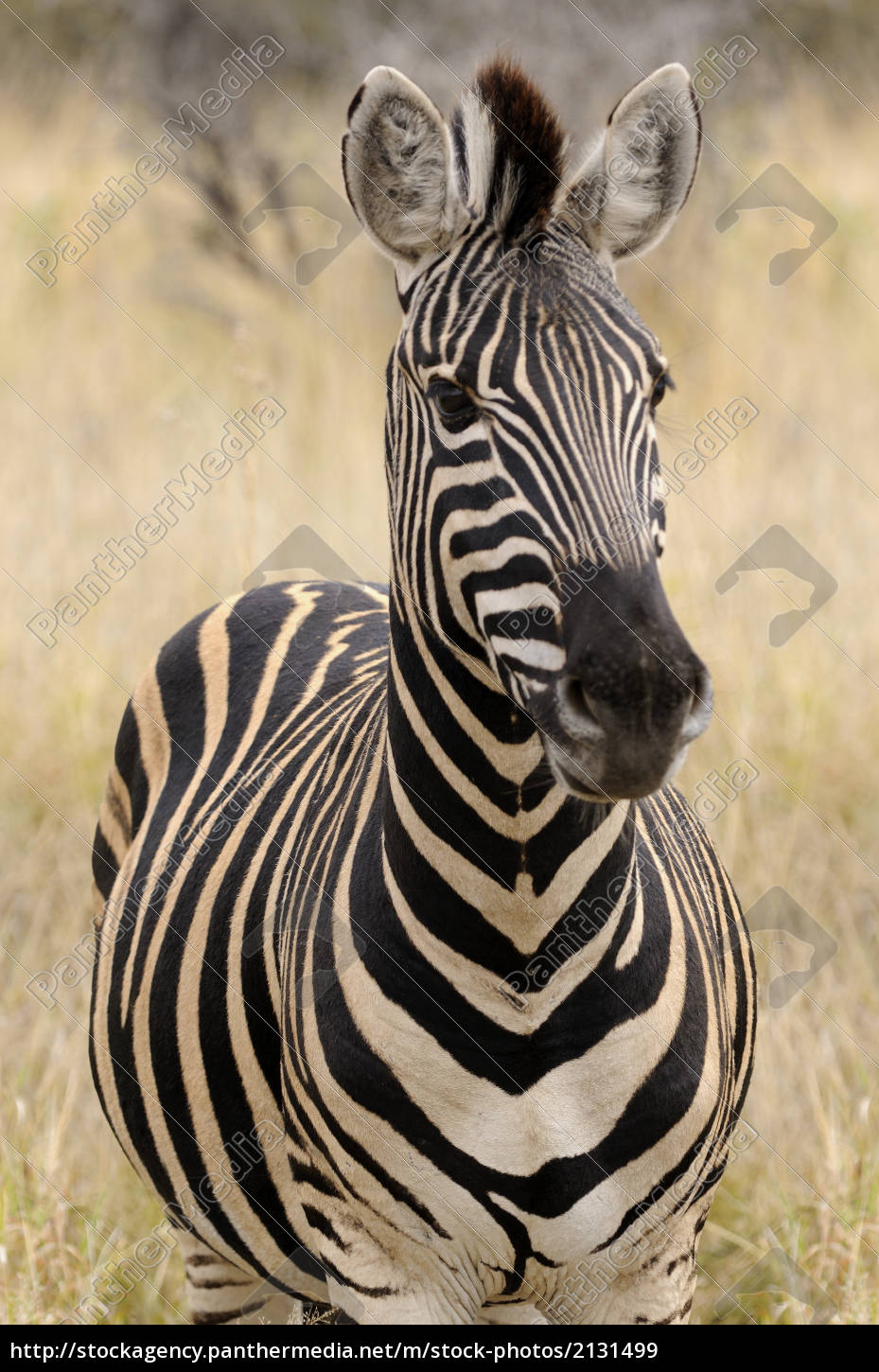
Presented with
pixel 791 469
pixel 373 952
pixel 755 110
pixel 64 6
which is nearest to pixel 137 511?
pixel 791 469

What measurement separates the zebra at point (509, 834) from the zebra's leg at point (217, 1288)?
2.98ft

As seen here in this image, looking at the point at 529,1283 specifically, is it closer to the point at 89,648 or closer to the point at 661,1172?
the point at 661,1172

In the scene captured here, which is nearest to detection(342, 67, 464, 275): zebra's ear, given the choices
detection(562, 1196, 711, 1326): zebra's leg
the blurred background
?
the blurred background

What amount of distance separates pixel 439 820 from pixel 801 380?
6751mm

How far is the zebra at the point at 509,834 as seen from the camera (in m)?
1.95

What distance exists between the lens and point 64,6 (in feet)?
59.2

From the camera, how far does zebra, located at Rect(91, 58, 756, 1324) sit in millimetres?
1951

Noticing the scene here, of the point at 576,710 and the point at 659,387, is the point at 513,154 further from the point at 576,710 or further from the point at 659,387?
the point at 576,710

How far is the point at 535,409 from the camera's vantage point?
78.0 inches

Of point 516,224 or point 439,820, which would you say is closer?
point 516,224

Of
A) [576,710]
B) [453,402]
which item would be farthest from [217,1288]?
[453,402]

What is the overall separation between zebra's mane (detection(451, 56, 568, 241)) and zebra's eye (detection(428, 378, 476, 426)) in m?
0.29

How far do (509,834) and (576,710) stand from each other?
0.43 metres

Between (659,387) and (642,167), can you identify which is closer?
(659,387)
